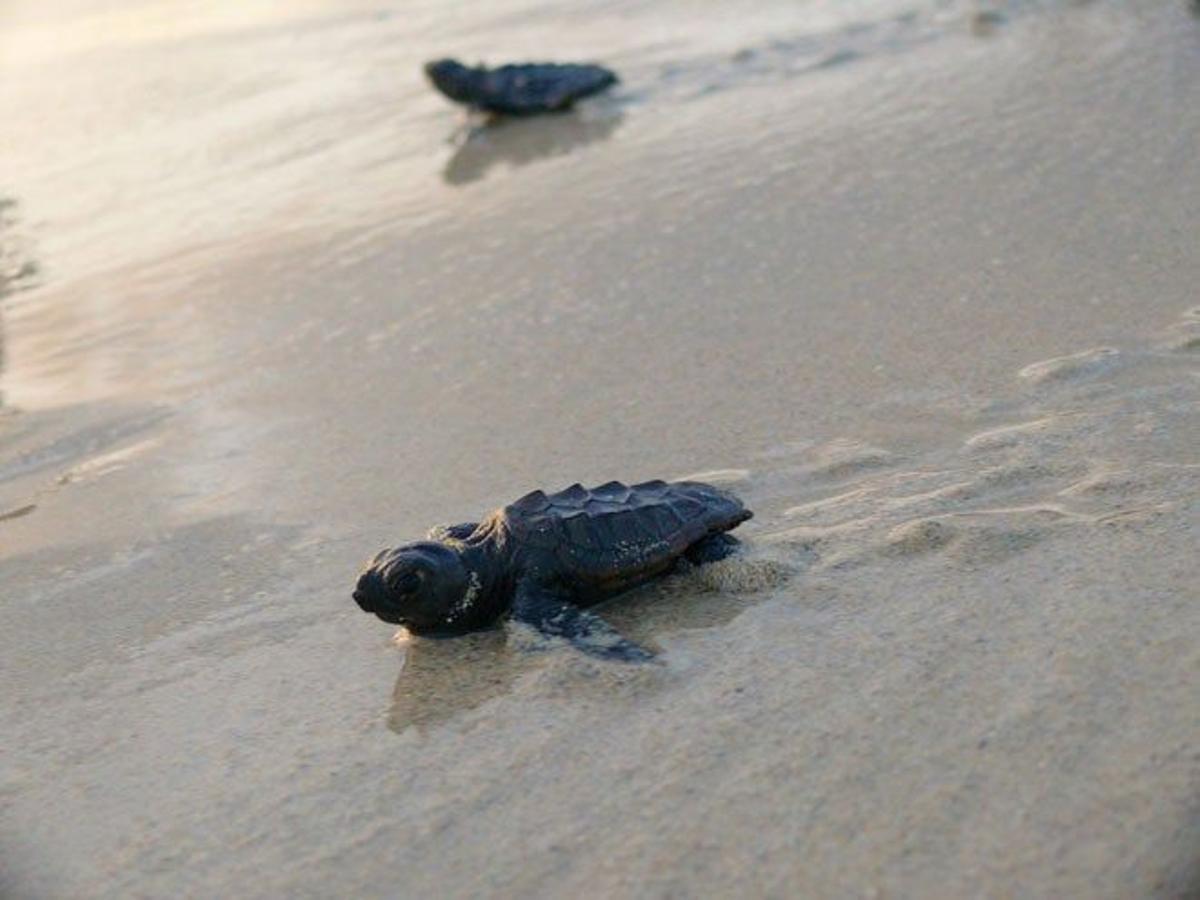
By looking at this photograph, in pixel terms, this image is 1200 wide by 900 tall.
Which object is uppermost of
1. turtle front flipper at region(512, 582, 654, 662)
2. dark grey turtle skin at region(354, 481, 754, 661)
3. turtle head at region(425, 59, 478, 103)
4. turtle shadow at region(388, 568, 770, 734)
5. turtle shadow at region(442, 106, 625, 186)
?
turtle head at region(425, 59, 478, 103)

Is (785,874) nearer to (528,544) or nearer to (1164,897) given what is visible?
(1164,897)

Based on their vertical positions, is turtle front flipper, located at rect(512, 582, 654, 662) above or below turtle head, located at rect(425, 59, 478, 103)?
below

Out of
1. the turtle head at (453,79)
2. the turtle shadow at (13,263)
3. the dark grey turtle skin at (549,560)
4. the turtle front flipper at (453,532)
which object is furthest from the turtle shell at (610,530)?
the turtle head at (453,79)

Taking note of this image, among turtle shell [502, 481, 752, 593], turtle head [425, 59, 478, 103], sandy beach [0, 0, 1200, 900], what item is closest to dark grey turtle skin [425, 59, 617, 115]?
turtle head [425, 59, 478, 103]

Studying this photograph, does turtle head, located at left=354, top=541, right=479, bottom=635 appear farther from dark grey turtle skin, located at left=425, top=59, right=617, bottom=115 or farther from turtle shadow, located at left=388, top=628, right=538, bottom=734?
dark grey turtle skin, located at left=425, top=59, right=617, bottom=115

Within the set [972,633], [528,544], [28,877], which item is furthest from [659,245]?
[28,877]

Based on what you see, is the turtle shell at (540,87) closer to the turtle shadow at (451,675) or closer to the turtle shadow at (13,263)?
the turtle shadow at (13,263)

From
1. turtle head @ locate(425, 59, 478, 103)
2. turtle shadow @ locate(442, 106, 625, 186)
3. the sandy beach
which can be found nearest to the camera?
the sandy beach
